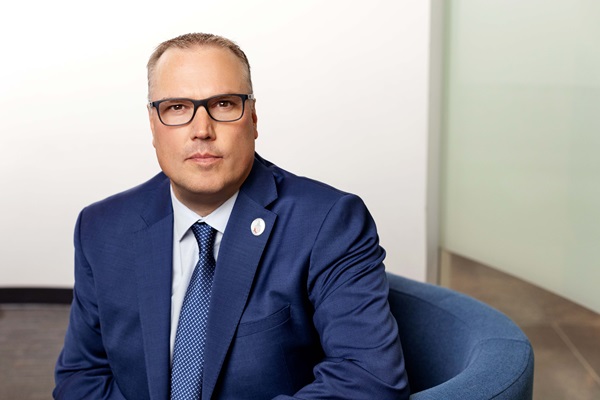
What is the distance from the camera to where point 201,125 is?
70.4 inches

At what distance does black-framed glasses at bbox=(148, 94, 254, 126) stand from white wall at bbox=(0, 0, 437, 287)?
2.15 m

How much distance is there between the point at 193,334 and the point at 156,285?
0.14 metres

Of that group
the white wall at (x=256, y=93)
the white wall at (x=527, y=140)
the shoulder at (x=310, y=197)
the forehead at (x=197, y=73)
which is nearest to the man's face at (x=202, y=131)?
the forehead at (x=197, y=73)

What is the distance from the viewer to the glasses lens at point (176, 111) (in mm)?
1816

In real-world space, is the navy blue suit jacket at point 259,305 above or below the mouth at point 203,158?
below

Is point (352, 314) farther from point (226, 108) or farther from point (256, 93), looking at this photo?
point (256, 93)

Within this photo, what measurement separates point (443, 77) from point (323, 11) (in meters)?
0.66

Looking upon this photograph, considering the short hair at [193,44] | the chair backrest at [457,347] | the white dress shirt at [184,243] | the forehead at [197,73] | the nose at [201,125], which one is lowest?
the chair backrest at [457,347]

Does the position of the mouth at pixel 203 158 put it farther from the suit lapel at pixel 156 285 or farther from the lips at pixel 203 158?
the suit lapel at pixel 156 285

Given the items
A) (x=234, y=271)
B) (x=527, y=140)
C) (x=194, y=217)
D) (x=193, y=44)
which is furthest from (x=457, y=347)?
(x=527, y=140)

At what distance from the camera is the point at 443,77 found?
391 cm

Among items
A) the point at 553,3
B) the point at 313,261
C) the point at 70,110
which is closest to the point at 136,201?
the point at 313,261

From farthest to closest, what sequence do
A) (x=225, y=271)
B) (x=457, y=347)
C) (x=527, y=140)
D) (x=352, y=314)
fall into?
(x=527, y=140) → (x=457, y=347) → (x=225, y=271) → (x=352, y=314)

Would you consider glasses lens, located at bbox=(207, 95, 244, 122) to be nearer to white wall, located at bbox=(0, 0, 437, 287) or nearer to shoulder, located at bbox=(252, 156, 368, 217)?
shoulder, located at bbox=(252, 156, 368, 217)
